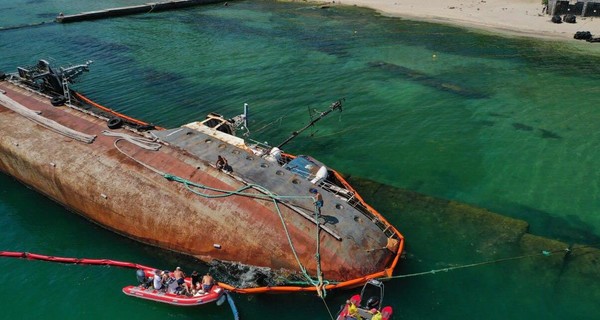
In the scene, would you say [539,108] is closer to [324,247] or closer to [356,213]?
[356,213]

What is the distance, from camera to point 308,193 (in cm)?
2500

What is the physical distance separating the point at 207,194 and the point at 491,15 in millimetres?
73641

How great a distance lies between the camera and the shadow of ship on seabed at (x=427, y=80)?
48.6 metres

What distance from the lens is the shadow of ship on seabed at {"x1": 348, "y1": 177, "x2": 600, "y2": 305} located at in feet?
77.3

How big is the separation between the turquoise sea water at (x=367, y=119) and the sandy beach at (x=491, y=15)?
206 inches

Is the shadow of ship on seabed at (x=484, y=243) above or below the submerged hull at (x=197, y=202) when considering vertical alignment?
below

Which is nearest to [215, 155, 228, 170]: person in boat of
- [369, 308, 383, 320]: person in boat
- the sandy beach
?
[369, 308, 383, 320]: person in boat

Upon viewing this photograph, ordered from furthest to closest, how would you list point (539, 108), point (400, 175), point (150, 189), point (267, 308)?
point (539, 108), point (400, 175), point (150, 189), point (267, 308)

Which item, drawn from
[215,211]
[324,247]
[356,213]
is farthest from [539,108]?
[215,211]

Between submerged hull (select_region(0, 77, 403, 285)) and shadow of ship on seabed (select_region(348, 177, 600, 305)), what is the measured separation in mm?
3456

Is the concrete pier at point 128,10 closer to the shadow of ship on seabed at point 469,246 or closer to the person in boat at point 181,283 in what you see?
the shadow of ship on seabed at point 469,246

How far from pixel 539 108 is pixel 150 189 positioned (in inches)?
1563

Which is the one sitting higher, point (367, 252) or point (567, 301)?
point (367, 252)

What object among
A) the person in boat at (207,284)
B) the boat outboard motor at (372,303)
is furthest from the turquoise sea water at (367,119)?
the boat outboard motor at (372,303)
